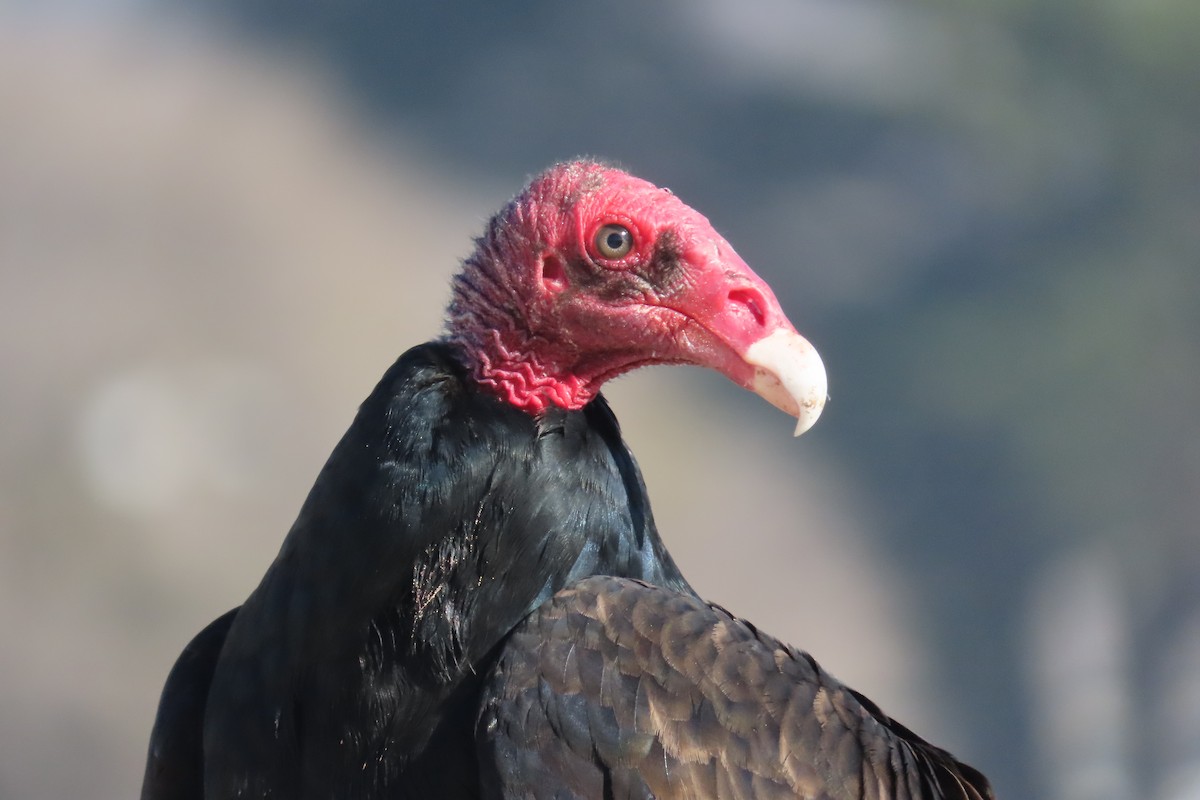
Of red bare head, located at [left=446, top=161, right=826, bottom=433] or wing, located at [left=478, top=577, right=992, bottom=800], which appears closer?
wing, located at [left=478, top=577, right=992, bottom=800]

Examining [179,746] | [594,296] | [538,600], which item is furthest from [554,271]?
[179,746]

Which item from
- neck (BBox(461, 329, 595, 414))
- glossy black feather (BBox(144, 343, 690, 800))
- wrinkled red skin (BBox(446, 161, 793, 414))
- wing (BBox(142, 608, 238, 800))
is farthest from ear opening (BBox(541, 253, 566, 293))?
wing (BBox(142, 608, 238, 800))

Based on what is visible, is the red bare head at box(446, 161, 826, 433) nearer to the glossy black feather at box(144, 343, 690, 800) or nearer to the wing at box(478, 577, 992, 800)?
the glossy black feather at box(144, 343, 690, 800)

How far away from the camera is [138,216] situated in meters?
7.47

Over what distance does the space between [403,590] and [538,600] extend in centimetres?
24

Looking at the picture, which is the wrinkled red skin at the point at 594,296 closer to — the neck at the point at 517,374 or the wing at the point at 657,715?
the neck at the point at 517,374

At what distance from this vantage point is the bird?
2.21 m

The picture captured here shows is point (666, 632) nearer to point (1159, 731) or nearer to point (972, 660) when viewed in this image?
point (972, 660)

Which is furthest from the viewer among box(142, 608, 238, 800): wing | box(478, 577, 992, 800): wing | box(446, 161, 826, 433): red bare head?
box(142, 608, 238, 800): wing

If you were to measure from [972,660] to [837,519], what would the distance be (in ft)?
3.39

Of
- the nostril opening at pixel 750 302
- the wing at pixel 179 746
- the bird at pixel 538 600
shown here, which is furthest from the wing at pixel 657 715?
the wing at pixel 179 746

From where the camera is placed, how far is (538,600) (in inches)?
91.8

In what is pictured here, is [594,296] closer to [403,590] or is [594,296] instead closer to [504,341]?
[504,341]

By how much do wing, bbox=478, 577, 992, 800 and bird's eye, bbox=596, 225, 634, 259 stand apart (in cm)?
59
